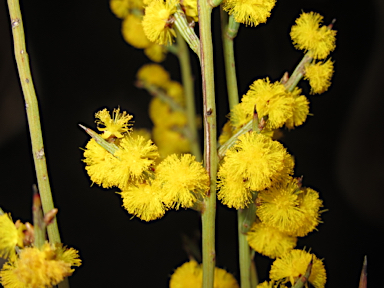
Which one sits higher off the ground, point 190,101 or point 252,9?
point 190,101

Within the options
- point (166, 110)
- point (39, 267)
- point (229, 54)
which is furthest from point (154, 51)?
point (39, 267)

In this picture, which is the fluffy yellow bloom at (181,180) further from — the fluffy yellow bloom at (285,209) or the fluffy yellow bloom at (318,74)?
the fluffy yellow bloom at (318,74)

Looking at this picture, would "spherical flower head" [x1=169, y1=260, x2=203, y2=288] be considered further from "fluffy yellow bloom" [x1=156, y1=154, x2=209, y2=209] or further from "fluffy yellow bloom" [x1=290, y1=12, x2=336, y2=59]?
"fluffy yellow bloom" [x1=290, y1=12, x2=336, y2=59]

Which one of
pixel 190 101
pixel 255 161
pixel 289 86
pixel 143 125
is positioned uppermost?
pixel 143 125

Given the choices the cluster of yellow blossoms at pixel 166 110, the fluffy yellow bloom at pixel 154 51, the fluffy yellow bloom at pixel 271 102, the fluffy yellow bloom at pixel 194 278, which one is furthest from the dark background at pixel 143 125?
the fluffy yellow bloom at pixel 271 102

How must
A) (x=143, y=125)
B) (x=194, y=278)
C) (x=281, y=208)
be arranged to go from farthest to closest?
(x=143, y=125), (x=194, y=278), (x=281, y=208)

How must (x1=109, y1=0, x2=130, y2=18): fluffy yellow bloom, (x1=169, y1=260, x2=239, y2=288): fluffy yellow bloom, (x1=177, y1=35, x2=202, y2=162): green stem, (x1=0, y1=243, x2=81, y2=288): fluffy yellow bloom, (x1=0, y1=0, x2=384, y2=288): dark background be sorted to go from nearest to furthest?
(x1=0, y1=243, x2=81, y2=288): fluffy yellow bloom < (x1=169, y1=260, x2=239, y2=288): fluffy yellow bloom < (x1=109, y1=0, x2=130, y2=18): fluffy yellow bloom < (x1=177, y1=35, x2=202, y2=162): green stem < (x1=0, y1=0, x2=384, y2=288): dark background

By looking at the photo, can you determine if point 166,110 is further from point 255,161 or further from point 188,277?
point 255,161

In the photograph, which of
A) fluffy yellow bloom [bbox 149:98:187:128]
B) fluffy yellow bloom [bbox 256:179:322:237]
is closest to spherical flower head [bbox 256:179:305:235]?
fluffy yellow bloom [bbox 256:179:322:237]
